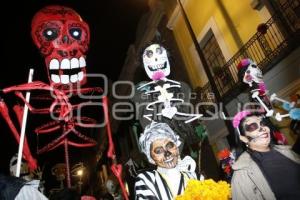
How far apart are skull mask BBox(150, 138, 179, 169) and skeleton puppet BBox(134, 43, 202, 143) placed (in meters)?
1.72

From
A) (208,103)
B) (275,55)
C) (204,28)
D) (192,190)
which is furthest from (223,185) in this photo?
(204,28)

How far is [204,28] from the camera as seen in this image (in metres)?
15.0

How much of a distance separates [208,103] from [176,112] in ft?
22.0

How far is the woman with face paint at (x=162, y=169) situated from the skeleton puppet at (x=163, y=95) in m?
1.58

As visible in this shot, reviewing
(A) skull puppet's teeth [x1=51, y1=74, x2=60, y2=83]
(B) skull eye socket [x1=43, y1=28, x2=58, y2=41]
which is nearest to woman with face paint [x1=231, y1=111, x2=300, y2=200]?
(A) skull puppet's teeth [x1=51, y1=74, x2=60, y2=83]

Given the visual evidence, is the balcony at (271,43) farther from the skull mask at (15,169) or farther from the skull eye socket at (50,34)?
the skull mask at (15,169)

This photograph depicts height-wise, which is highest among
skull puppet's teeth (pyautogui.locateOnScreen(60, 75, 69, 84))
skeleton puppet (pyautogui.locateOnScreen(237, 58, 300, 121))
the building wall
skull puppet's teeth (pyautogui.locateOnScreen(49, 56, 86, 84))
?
the building wall

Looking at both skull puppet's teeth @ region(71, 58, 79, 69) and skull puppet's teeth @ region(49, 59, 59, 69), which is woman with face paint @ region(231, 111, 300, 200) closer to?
skull puppet's teeth @ region(71, 58, 79, 69)

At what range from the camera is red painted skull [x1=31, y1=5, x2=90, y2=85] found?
7.55 metres

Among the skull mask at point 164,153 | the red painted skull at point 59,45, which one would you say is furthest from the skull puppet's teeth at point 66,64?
the skull mask at point 164,153

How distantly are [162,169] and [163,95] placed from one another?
2.49 metres

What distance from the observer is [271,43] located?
11.2 meters

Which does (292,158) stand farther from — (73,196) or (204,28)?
(204,28)

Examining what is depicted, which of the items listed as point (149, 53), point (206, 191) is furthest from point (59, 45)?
point (206, 191)
